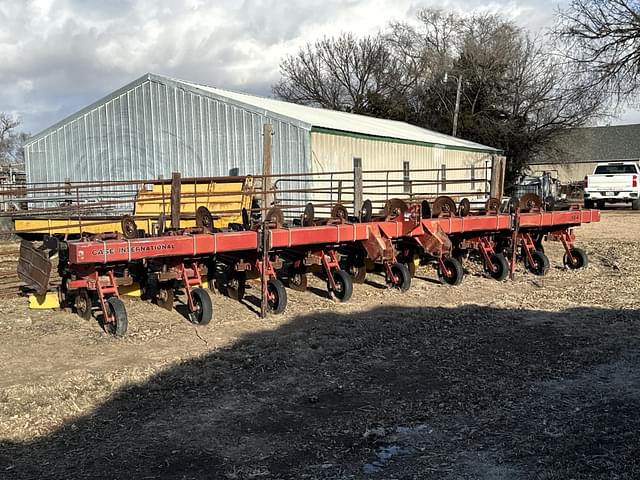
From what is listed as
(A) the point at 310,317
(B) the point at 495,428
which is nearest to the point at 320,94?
(A) the point at 310,317

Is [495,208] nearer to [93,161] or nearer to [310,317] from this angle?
[310,317]

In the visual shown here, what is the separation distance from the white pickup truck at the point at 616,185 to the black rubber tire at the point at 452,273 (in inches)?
725

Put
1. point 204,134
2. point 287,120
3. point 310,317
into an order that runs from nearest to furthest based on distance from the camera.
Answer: point 310,317, point 287,120, point 204,134

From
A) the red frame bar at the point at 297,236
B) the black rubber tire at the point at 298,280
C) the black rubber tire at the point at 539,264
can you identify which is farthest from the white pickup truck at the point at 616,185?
the black rubber tire at the point at 298,280

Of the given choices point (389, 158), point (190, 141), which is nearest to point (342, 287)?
point (190, 141)

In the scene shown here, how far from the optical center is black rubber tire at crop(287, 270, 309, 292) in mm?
9406

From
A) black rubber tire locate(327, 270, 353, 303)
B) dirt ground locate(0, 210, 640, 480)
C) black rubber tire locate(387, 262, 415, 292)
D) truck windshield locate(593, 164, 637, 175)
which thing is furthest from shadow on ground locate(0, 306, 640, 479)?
truck windshield locate(593, 164, 637, 175)

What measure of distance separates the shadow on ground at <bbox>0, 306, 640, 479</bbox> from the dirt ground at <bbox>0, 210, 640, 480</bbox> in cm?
2

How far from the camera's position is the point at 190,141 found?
18203 millimetres

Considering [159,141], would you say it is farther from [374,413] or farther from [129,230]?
[374,413]

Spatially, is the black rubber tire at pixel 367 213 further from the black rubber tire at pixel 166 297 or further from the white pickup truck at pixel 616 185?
the white pickup truck at pixel 616 185

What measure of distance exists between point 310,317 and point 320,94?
3989 centimetres

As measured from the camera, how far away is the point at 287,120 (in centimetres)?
1611

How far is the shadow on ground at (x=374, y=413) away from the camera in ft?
12.4
